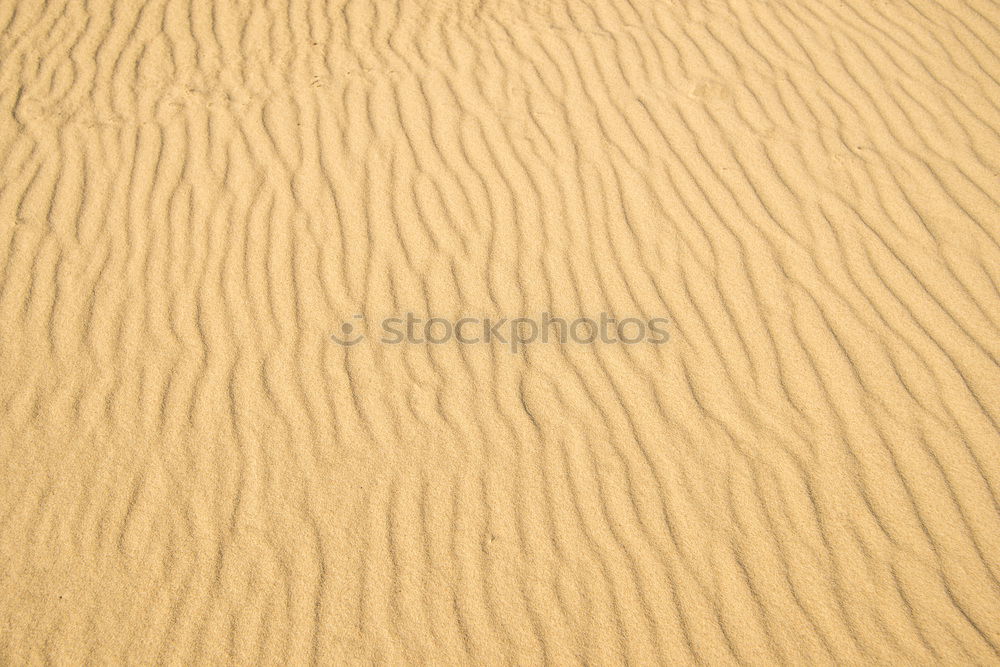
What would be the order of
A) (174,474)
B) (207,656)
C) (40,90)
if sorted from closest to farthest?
(207,656) → (174,474) → (40,90)

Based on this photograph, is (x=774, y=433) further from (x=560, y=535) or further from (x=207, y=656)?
(x=207, y=656)

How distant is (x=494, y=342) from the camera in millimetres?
3264

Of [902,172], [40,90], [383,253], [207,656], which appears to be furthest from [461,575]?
[40,90]

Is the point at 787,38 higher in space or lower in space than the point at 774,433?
higher

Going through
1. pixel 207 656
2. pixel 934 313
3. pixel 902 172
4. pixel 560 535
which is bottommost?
pixel 207 656

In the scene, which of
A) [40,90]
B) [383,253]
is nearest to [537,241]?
[383,253]

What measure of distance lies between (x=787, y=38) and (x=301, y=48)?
3.24 metres

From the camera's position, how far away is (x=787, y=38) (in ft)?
15.3

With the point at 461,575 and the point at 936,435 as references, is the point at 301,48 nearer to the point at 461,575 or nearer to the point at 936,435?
the point at 461,575

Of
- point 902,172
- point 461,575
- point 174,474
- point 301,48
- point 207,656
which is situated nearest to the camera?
point 207,656

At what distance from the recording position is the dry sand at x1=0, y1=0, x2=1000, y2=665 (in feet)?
8.43

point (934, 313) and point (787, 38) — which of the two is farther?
point (787, 38)

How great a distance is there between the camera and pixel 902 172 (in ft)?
12.8

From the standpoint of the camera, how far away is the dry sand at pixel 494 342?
101 inches
